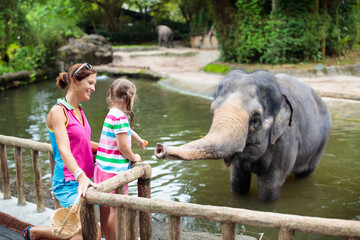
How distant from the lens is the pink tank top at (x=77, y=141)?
8.82 ft

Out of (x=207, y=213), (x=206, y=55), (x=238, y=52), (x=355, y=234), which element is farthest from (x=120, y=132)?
(x=206, y=55)

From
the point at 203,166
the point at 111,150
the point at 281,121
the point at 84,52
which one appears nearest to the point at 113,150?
the point at 111,150

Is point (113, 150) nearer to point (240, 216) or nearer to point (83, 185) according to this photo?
point (83, 185)

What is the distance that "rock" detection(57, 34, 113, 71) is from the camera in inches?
834

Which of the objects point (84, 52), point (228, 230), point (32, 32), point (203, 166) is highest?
point (32, 32)

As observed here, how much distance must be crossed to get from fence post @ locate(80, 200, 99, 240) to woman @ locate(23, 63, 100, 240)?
19 centimetres

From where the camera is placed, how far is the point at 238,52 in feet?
53.0

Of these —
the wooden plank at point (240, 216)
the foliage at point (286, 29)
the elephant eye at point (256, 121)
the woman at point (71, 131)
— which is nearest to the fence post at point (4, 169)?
the woman at point (71, 131)

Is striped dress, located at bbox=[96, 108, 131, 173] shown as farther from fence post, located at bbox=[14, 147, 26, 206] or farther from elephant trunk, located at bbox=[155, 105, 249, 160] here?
fence post, located at bbox=[14, 147, 26, 206]

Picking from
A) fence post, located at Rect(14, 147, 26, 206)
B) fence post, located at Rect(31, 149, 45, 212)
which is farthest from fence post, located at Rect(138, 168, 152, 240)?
fence post, located at Rect(14, 147, 26, 206)

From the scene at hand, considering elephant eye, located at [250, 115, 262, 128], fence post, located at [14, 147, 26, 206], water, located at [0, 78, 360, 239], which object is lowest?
water, located at [0, 78, 360, 239]

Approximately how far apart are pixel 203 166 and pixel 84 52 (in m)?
16.7

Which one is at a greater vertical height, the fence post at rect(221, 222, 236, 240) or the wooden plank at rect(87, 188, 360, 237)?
the wooden plank at rect(87, 188, 360, 237)

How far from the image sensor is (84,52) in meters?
21.4
